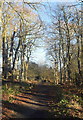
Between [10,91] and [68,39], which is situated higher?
[68,39]

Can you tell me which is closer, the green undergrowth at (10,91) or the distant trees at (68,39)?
the green undergrowth at (10,91)

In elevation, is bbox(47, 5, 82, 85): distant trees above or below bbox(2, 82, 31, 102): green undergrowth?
above

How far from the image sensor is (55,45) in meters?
20.3

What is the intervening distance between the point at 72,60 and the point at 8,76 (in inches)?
306

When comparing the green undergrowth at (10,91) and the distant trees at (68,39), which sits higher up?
the distant trees at (68,39)

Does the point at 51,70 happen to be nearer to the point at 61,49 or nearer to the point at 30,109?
the point at 61,49

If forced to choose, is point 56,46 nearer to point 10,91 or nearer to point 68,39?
point 68,39

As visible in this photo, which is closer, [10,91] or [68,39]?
[10,91]

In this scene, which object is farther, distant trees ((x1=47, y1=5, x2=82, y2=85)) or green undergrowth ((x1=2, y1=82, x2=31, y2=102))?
distant trees ((x1=47, y1=5, x2=82, y2=85))

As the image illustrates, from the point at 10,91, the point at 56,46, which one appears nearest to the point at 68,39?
the point at 56,46

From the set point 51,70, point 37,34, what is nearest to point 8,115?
point 37,34

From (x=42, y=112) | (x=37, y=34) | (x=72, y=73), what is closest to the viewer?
(x=42, y=112)

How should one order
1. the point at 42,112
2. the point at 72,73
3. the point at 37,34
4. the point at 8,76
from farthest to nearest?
the point at 8,76 < the point at 72,73 < the point at 37,34 < the point at 42,112

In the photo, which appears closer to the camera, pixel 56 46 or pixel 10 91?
pixel 10 91
